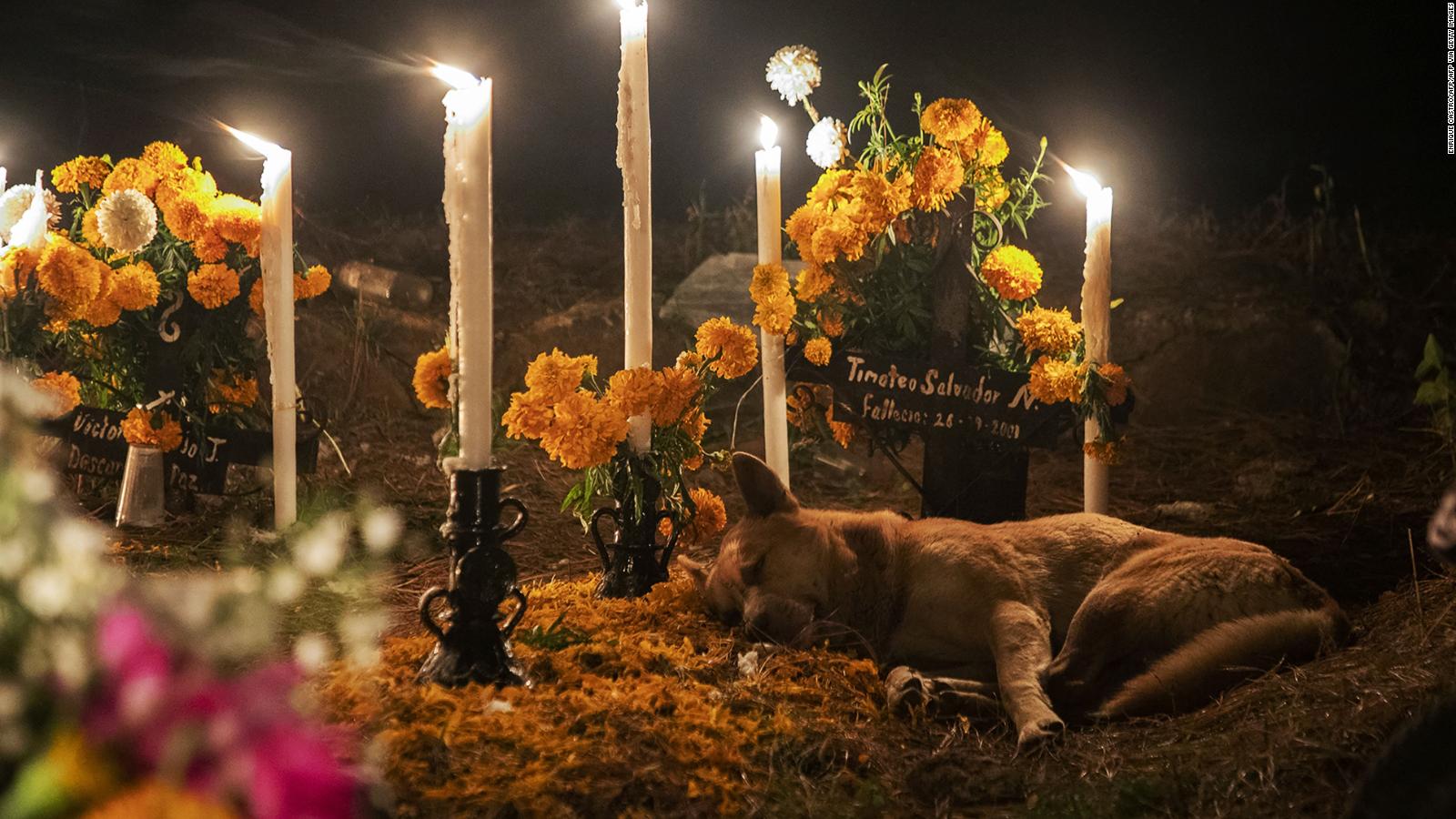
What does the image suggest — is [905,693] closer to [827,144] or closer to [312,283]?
[827,144]

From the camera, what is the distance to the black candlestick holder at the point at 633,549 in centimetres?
397

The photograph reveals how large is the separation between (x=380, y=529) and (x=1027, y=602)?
278 cm

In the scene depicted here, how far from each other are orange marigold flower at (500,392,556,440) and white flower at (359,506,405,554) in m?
1.61

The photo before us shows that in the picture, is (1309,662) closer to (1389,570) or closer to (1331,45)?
(1389,570)

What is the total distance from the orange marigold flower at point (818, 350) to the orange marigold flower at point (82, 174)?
11.1 feet

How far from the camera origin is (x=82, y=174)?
5.31 m

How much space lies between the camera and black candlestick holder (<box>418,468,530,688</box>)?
9.27ft

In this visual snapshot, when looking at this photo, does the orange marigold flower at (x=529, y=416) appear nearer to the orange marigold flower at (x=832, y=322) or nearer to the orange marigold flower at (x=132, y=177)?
the orange marigold flower at (x=832, y=322)

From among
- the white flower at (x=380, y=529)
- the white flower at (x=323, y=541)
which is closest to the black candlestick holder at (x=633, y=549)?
the white flower at (x=323, y=541)

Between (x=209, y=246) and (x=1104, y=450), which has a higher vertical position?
(x=209, y=246)

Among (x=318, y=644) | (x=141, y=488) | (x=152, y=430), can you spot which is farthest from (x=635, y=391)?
(x=141, y=488)

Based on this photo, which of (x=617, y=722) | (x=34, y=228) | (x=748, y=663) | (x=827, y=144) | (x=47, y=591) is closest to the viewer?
(x=47, y=591)

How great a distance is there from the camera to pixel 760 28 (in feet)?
26.8

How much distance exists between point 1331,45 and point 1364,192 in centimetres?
111
